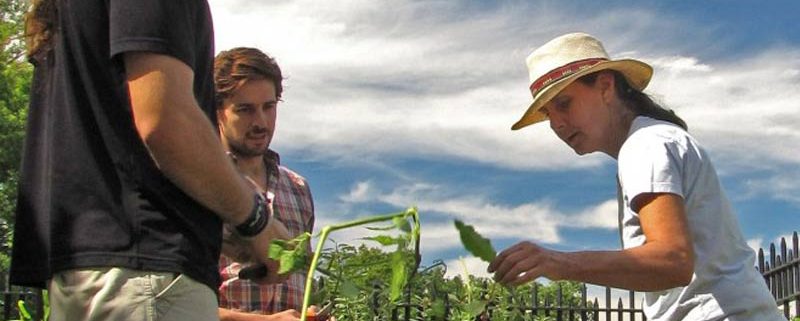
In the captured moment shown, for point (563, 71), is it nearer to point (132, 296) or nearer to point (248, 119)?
point (248, 119)

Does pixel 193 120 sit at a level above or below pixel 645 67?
below

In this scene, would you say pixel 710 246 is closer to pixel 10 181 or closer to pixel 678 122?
pixel 678 122

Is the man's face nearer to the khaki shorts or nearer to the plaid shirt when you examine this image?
the plaid shirt

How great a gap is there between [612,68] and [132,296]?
66.6 inches

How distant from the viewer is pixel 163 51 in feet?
6.15

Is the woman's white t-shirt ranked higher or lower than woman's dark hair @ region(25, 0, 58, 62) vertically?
lower

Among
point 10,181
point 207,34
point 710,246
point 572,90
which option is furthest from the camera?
point 10,181

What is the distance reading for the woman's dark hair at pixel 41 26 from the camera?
2.08 m

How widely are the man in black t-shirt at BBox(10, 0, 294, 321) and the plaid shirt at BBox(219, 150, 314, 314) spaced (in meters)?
1.22

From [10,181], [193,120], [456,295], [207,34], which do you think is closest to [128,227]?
[193,120]

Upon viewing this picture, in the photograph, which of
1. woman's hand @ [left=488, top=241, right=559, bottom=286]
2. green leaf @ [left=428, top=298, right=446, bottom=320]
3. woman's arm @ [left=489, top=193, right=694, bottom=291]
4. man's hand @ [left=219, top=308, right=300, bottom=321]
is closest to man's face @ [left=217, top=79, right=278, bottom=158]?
man's hand @ [left=219, top=308, right=300, bottom=321]

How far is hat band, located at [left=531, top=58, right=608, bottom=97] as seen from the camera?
3.19 metres

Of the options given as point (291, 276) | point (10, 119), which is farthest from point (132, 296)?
point (10, 119)

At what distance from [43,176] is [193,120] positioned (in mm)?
382
